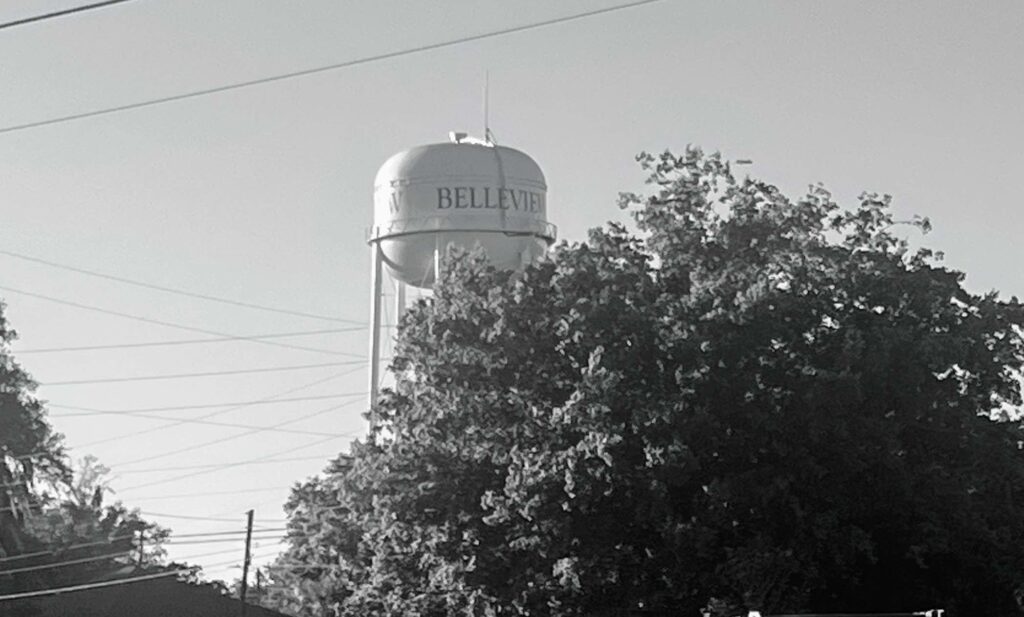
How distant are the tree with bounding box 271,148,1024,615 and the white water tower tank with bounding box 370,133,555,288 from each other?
1182 cm

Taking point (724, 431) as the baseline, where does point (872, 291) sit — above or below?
above

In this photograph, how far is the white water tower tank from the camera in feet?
225

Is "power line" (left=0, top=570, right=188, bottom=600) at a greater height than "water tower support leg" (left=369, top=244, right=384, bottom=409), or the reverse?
"water tower support leg" (left=369, top=244, right=384, bottom=409)

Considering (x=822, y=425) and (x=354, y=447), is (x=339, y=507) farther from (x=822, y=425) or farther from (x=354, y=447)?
(x=822, y=425)

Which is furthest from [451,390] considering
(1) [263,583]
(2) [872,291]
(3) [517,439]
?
(1) [263,583]

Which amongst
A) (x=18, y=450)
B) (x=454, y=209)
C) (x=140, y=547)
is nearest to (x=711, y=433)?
(x=454, y=209)

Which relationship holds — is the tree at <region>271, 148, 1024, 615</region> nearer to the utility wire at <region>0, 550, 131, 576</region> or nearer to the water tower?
the water tower

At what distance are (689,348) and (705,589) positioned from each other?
220 inches

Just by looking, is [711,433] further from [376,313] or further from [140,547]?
[140,547]

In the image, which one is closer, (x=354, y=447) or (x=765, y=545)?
(x=765, y=545)

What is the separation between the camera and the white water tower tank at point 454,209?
68.5 m

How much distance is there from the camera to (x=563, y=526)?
51.1 metres

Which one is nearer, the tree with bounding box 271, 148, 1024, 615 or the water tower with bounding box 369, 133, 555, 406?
the tree with bounding box 271, 148, 1024, 615

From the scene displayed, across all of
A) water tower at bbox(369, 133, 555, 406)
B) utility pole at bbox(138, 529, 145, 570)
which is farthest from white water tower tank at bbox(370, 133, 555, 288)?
utility pole at bbox(138, 529, 145, 570)
